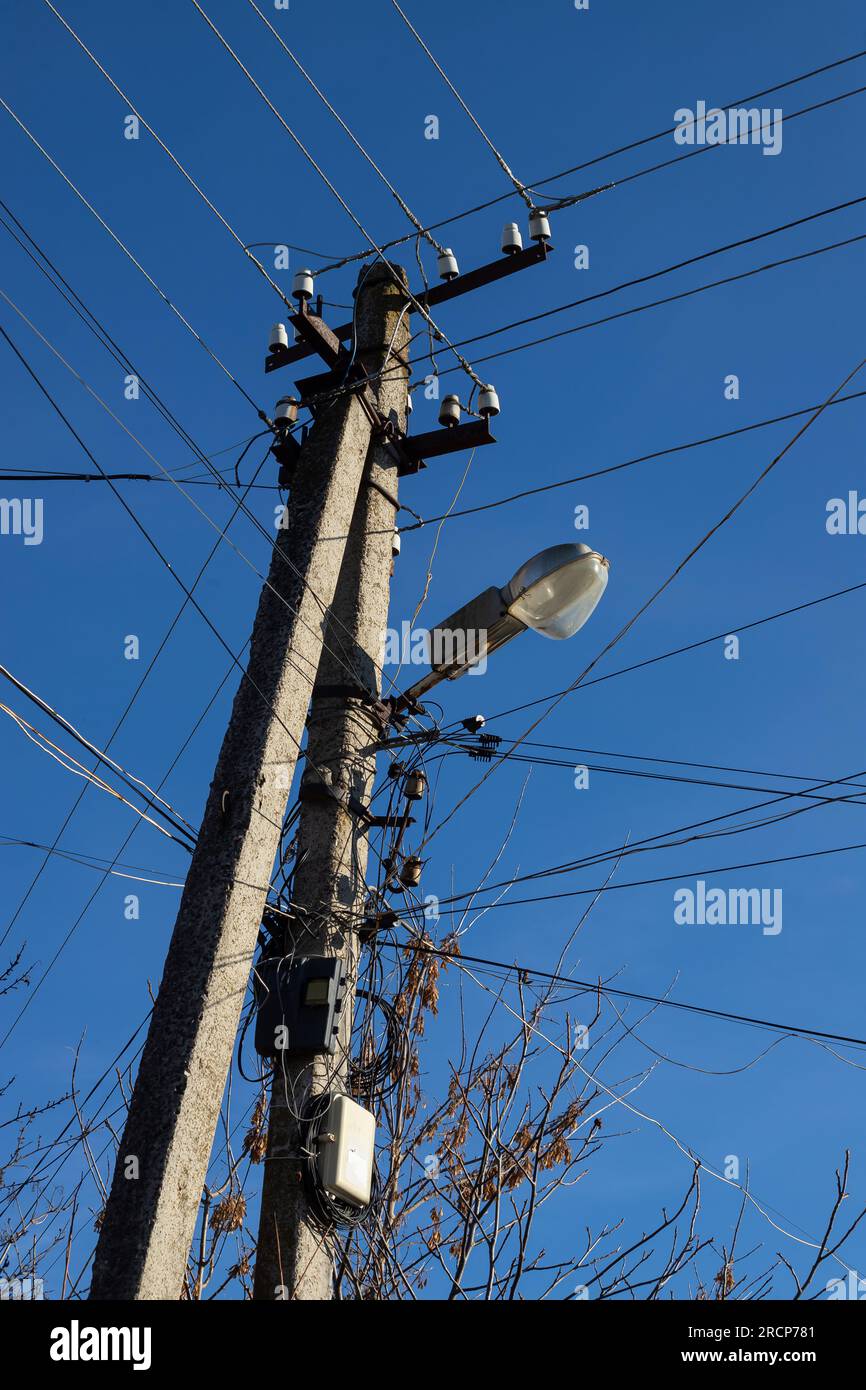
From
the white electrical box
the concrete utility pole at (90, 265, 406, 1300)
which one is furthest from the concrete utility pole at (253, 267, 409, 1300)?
the white electrical box

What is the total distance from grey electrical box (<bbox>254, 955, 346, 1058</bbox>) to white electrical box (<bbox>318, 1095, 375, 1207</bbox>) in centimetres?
26

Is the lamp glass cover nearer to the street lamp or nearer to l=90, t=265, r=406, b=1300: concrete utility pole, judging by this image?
the street lamp

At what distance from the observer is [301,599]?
5.49 meters

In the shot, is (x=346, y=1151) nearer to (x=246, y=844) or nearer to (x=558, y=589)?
(x=246, y=844)

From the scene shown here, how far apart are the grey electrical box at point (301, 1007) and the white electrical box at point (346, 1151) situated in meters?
0.26

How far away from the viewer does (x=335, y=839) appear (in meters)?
5.95

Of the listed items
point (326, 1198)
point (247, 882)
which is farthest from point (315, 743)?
point (326, 1198)

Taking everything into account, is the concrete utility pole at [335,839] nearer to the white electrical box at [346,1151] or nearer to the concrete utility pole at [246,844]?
the concrete utility pole at [246,844]

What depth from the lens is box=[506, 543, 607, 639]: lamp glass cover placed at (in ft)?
20.9

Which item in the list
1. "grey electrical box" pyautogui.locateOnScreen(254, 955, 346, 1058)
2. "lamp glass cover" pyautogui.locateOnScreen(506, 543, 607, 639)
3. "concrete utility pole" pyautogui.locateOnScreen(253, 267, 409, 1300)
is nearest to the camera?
"concrete utility pole" pyautogui.locateOnScreen(253, 267, 409, 1300)

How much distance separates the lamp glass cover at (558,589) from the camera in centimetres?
636

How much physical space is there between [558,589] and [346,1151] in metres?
2.78
